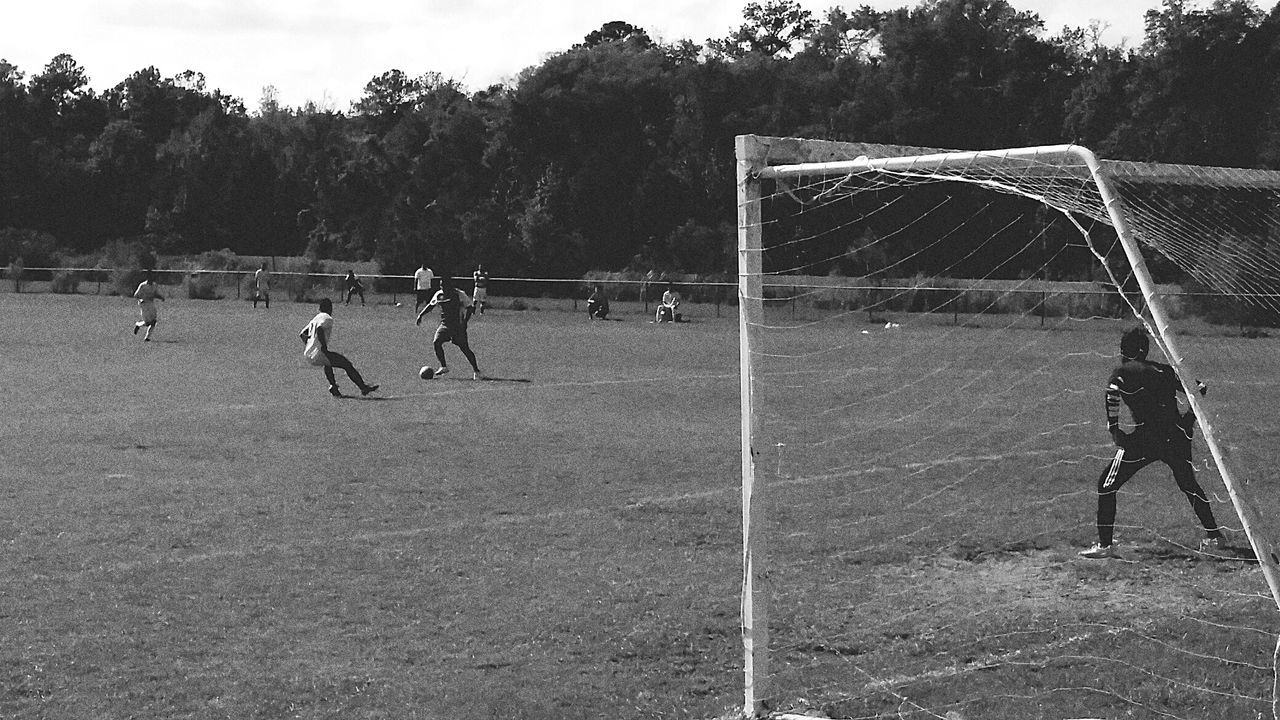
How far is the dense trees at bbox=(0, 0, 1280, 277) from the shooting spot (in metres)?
43.4


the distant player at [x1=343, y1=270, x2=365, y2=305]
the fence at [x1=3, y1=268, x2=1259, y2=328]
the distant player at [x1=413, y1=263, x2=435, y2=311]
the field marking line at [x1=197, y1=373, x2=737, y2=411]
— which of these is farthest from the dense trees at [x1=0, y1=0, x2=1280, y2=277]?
the field marking line at [x1=197, y1=373, x2=737, y2=411]

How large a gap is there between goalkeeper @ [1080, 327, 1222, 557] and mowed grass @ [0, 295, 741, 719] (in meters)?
2.79

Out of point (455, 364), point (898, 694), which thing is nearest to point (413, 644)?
point (898, 694)

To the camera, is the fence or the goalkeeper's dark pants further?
the fence

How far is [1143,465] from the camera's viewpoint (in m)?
10.3

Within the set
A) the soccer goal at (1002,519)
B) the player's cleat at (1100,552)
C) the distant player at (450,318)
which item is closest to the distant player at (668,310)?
the soccer goal at (1002,519)

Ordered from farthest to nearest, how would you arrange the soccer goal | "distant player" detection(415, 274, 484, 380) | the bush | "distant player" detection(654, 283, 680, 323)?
1. the bush
2. "distant player" detection(654, 283, 680, 323)
3. "distant player" detection(415, 274, 484, 380)
4. the soccer goal

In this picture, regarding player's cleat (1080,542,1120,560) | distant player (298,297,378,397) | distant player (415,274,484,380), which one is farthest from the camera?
distant player (415,274,484,380)

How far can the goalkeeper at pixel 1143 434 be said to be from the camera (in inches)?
404

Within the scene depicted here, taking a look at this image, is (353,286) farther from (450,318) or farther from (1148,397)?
(1148,397)

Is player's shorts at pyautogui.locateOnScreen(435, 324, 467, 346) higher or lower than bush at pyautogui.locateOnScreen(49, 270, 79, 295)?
lower

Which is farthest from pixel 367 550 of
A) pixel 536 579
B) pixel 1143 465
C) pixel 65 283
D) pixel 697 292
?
pixel 65 283

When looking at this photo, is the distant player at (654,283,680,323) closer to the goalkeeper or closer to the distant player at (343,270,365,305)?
the distant player at (343,270,365,305)

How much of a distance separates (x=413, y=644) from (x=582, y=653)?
0.96 metres
